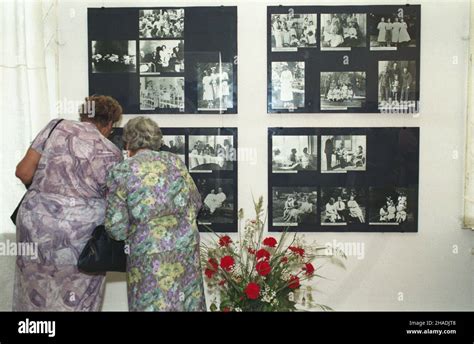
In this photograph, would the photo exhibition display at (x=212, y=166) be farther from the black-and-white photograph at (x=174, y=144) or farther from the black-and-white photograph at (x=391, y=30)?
the black-and-white photograph at (x=391, y=30)

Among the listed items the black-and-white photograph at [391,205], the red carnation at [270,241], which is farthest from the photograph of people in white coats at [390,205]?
the red carnation at [270,241]

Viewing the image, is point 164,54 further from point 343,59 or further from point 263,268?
point 263,268

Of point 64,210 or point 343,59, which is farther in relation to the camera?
point 343,59

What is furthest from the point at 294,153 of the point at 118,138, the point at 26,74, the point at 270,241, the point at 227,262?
the point at 26,74

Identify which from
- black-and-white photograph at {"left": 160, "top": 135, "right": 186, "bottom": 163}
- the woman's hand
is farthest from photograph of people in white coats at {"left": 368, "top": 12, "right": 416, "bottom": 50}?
the woman's hand

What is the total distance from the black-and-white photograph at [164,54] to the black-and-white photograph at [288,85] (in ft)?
1.66

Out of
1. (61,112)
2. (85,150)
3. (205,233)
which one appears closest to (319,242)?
(205,233)

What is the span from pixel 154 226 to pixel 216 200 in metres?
0.66

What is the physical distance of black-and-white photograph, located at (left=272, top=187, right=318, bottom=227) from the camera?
9.88 ft

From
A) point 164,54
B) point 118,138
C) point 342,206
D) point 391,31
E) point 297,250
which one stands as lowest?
point 297,250

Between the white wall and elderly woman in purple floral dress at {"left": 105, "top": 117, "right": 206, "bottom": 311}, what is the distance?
55 cm

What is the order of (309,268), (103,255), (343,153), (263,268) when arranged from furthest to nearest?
(343,153) → (309,268) → (263,268) → (103,255)

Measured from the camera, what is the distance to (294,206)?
302cm

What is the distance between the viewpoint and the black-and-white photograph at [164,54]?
2967 millimetres
